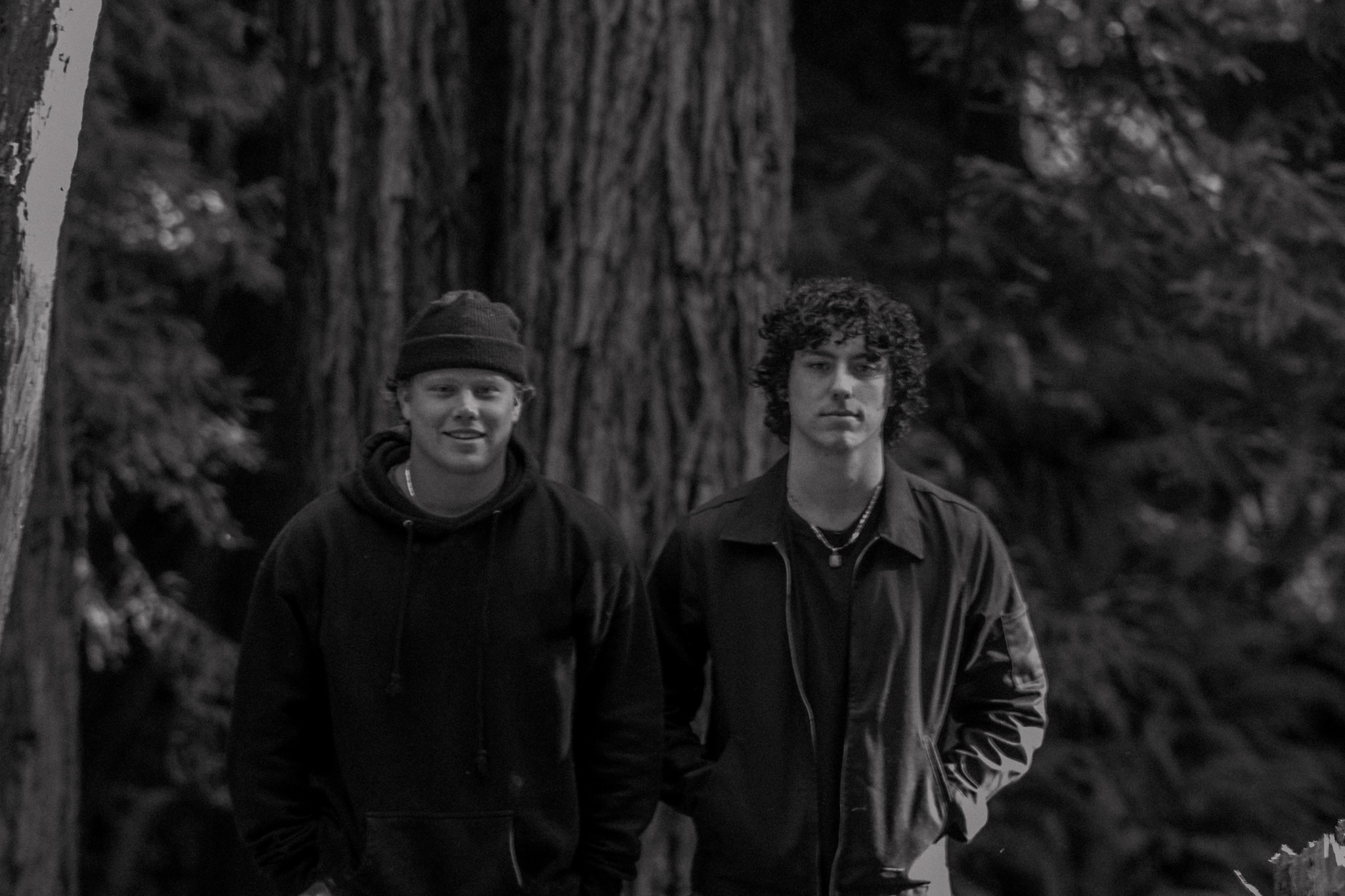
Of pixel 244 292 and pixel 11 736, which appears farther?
pixel 244 292

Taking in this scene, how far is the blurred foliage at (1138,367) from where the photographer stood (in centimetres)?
695

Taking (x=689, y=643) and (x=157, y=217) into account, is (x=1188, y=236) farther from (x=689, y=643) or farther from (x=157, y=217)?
(x=157, y=217)

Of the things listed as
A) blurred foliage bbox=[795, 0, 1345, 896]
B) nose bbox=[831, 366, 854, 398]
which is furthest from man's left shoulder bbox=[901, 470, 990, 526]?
blurred foliage bbox=[795, 0, 1345, 896]

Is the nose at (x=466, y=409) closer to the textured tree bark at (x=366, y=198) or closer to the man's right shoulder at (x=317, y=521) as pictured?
the man's right shoulder at (x=317, y=521)

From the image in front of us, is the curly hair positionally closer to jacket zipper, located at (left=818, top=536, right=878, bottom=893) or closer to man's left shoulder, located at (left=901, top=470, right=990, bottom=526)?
man's left shoulder, located at (left=901, top=470, right=990, bottom=526)

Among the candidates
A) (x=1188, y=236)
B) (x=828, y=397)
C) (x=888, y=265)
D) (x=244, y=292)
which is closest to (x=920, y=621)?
(x=828, y=397)

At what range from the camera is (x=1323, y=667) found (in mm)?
10820

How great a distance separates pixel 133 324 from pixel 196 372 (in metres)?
0.39

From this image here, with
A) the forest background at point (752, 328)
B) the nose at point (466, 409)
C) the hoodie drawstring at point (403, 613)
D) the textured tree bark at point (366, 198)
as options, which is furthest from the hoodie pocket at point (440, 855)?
the textured tree bark at point (366, 198)

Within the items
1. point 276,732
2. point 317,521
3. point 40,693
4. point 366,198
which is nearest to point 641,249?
point 366,198

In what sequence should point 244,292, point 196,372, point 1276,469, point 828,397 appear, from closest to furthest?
point 828,397
point 196,372
point 1276,469
point 244,292

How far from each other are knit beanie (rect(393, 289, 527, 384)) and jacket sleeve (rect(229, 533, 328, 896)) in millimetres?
526

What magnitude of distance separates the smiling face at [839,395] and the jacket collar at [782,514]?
0.14 m

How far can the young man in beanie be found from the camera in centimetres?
388
